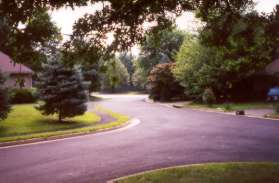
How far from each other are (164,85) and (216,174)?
3851 centimetres

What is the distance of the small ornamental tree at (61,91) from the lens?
2084cm

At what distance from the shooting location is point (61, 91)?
20781 mm

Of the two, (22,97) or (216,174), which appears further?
(22,97)

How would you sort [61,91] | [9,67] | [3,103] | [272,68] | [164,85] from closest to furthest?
1. [3,103]
2. [61,91]
3. [9,67]
4. [272,68]
5. [164,85]

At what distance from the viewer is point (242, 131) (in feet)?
55.3

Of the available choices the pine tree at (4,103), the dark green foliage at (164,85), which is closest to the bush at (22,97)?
the dark green foliage at (164,85)

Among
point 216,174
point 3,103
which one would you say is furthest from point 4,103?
point 216,174

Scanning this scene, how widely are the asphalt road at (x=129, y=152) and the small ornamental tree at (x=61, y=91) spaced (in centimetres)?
441

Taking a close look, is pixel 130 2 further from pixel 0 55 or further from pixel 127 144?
pixel 0 55

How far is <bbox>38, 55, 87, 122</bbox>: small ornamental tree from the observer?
68.4 ft

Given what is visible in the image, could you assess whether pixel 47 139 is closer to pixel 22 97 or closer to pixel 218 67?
pixel 22 97

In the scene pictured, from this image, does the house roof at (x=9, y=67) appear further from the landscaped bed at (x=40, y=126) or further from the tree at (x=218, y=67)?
the tree at (x=218, y=67)

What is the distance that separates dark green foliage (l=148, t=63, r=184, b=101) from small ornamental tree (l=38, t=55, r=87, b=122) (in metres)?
26.2

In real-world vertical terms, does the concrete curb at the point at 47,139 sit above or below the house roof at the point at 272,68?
below
